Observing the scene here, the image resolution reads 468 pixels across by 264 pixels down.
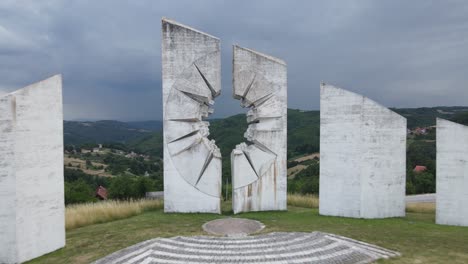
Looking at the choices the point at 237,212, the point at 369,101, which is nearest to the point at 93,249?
the point at 237,212

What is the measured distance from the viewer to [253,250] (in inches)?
349

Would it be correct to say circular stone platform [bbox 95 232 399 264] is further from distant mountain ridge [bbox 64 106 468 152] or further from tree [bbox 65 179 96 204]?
distant mountain ridge [bbox 64 106 468 152]

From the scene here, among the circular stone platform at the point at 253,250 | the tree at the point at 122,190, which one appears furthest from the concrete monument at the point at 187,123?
the tree at the point at 122,190

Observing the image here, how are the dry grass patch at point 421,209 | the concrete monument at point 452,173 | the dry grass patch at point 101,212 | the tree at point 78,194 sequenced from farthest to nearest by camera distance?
the tree at point 78,194 < the dry grass patch at point 421,209 < the dry grass patch at point 101,212 < the concrete monument at point 452,173

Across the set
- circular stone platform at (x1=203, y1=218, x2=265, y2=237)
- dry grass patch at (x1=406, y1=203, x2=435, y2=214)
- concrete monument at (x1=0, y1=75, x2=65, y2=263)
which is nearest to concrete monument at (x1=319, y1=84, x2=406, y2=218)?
dry grass patch at (x1=406, y1=203, x2=435, y2=214)

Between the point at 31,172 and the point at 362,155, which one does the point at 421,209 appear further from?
the point at 31,172

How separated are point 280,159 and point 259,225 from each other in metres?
3.54

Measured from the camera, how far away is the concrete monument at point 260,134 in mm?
13859

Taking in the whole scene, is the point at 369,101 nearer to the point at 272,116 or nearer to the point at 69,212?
the point at 272,116

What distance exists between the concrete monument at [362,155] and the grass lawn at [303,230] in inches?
24.9

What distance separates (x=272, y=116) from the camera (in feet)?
46.0

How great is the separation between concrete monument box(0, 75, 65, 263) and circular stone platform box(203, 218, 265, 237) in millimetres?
4302

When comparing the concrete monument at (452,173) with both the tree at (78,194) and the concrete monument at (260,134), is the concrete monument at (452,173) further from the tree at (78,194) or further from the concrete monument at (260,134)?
the tree at (78,194)

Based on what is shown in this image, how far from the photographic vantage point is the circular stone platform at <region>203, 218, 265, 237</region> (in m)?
10.5
